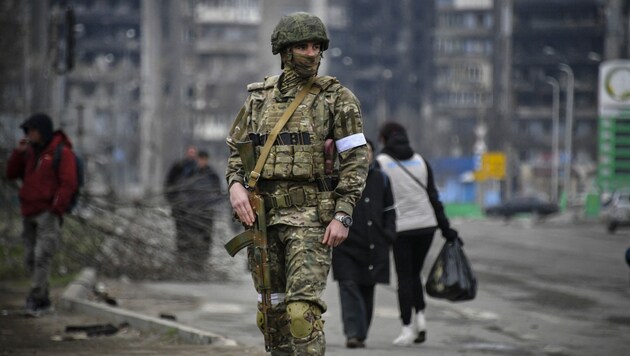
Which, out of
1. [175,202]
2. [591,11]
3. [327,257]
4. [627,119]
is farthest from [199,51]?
[327,257]

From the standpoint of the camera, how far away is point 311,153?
6.84 meters

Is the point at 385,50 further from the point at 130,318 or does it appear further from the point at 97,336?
the point at 97,336

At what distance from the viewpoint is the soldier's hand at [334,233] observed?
670 centimetres

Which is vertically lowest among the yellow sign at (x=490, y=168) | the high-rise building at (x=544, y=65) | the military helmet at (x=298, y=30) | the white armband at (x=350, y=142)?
the yellow sign at (x=490, y=168)

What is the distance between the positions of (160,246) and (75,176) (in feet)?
15.2

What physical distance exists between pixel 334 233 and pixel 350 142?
0.46 m

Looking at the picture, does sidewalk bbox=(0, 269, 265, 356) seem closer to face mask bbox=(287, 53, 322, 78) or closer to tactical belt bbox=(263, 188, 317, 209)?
tactical belt bbox=(263, 188, 317, 209)

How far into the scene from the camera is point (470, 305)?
1491 centimetres

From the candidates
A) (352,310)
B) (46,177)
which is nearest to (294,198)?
(352,310)

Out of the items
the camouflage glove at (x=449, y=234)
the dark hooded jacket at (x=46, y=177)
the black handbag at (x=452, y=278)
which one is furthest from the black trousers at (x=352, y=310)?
the dark hooded jacket at (x=46, y=177)

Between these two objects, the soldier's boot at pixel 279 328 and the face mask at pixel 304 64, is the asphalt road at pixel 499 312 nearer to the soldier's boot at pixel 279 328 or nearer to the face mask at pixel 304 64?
the soldier's boot at pixel 279 328

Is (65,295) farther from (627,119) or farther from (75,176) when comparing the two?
(627,119)

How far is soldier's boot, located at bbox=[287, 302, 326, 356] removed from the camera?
6625mm

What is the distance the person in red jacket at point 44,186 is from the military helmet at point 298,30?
212 inches
